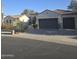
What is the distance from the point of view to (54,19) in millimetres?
25484

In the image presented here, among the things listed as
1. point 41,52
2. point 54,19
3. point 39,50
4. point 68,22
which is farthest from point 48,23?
point 41,52

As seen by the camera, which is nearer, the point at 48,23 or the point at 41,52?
the point at 41,52

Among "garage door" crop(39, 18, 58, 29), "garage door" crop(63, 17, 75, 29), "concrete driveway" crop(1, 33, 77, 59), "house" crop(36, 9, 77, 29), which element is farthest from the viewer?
"garage door" crop(39, 18, 58, 29)

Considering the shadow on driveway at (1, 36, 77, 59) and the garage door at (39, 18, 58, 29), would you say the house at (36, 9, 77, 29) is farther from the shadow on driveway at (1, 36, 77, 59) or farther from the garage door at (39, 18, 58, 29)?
the shadow on driveway at (1, 36, 77, 59)

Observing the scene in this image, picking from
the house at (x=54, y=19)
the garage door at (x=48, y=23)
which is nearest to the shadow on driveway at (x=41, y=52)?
the house at (x=54, y=19)

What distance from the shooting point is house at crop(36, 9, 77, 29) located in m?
24.2

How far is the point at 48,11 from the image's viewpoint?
25.8 m

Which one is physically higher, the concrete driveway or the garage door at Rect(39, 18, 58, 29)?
the garage door at Rect(39, 18, 58, 29)

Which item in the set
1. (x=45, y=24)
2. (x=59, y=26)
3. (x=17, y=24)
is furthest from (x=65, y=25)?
(x=17, y=24)

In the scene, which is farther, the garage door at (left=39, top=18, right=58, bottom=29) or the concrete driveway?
the garage door at (left=39, top=18, right=58, bottom=29)

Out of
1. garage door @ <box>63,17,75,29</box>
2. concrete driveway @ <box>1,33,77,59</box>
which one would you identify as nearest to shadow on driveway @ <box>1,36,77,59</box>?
concrete driveway @ <box>1,33,77,59</box>

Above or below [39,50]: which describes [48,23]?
above

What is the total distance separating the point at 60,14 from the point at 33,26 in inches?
143

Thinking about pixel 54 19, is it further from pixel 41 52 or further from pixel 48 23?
pixel 41 52
